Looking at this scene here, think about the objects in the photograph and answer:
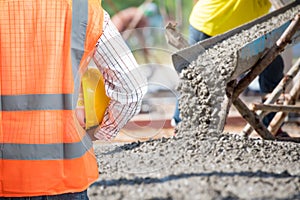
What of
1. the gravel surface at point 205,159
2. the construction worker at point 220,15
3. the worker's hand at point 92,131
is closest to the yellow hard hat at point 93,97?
the worker's hand at point 92,131

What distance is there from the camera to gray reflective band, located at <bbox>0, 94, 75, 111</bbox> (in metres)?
1.58

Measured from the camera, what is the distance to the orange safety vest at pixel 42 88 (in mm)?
1560

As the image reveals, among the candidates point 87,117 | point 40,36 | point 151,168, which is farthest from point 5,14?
point 151,168

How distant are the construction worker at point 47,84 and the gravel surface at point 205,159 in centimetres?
53

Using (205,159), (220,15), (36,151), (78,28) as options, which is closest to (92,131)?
(36,151)

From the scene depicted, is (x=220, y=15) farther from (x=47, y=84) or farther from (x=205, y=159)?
(x=47, y=84)

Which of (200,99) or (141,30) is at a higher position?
(141,30)

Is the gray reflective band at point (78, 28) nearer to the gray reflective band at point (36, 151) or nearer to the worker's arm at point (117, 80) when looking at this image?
the worker's arm at point (117, 80)

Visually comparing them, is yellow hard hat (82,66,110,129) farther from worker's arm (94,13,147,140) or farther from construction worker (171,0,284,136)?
construction worker (171,0,284,136)

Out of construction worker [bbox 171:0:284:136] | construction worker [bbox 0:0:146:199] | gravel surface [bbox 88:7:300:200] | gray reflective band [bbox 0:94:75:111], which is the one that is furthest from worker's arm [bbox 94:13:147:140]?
construction worker [bbox 171:0:284:136]

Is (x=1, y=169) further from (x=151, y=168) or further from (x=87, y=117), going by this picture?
(x=151, y=168)

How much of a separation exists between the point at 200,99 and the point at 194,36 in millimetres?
1292

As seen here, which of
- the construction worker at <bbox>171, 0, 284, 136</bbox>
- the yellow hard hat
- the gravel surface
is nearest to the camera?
the yellow hard hat

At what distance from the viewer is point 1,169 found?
163cm
